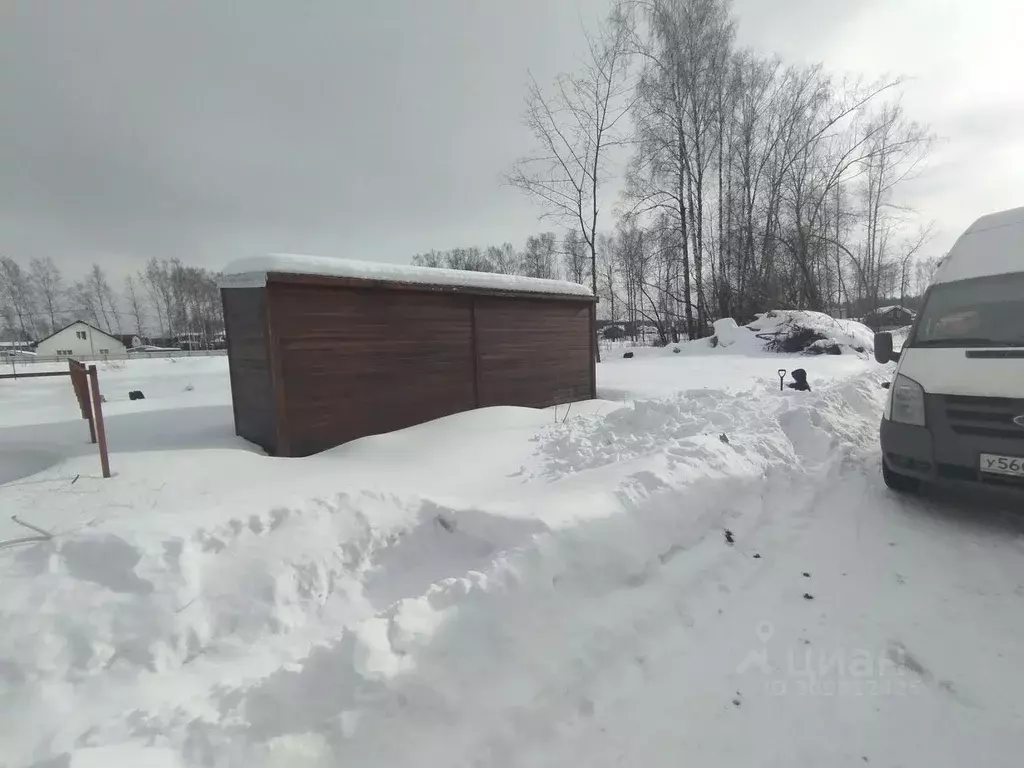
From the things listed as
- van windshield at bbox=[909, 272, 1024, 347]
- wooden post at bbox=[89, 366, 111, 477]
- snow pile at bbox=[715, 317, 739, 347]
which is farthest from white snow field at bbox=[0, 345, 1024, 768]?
snow pile at bbox=[715, 317, 739, 347]

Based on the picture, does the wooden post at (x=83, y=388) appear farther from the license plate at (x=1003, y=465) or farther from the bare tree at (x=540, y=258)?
the bare tree at (x=540, y=258)

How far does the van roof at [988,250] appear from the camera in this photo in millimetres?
3773

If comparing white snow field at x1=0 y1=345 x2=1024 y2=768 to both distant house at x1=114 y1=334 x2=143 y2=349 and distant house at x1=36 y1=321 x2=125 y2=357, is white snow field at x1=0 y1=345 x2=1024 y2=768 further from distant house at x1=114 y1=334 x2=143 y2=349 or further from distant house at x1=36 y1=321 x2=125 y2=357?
distant house at x1=114 y1=334 x2=143 y2=349

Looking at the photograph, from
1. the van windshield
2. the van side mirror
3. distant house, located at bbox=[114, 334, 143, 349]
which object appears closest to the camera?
the van windshield

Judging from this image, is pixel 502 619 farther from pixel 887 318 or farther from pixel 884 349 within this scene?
pixel 887 318

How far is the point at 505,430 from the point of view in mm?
5793

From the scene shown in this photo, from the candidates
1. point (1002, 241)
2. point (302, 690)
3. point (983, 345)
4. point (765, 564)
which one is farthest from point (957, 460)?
point (302, 690)

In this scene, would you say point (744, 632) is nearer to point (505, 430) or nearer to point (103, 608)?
point (103, 608)

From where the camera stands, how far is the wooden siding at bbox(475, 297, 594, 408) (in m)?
6.96

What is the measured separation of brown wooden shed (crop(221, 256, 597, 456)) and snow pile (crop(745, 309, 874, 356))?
43.9 feet

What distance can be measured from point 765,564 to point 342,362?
4445 mm

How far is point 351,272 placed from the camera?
5.23m

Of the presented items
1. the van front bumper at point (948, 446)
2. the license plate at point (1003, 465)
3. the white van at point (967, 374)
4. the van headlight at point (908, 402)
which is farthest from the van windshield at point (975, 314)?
the license plate at point (1003, 465)

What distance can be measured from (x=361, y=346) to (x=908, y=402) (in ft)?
16.9
